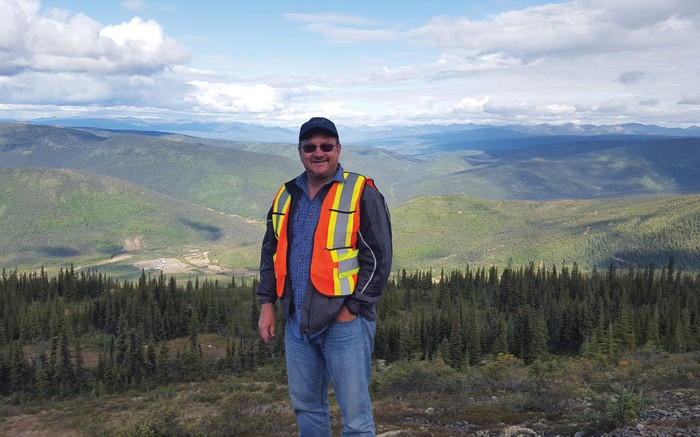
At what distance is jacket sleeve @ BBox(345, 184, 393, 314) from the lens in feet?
28.9

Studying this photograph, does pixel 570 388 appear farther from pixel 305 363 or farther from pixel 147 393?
pixel 147 393

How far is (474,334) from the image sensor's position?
78250 mm

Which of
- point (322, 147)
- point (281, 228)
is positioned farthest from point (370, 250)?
point (322, 147)

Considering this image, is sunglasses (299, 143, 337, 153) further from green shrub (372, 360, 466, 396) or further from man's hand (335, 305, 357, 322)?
green shrub (372, 360, 466, 396)

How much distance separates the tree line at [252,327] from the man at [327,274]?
65414 millimetres

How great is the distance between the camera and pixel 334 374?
914cm

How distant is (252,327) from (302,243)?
111 meters

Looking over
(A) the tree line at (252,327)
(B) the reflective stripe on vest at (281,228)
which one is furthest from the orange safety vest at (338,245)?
(A) the tree line at (252,327)

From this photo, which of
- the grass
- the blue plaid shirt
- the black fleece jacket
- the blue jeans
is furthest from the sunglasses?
the grass

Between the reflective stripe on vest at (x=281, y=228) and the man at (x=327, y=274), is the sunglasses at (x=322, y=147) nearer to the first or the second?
the man at (x=327, y=274)

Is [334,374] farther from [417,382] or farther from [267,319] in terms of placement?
[417,382]

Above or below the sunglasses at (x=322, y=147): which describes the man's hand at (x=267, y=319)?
below

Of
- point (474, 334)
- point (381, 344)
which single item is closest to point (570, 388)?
point (474, 334)

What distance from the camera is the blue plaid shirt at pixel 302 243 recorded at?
9.08 m
